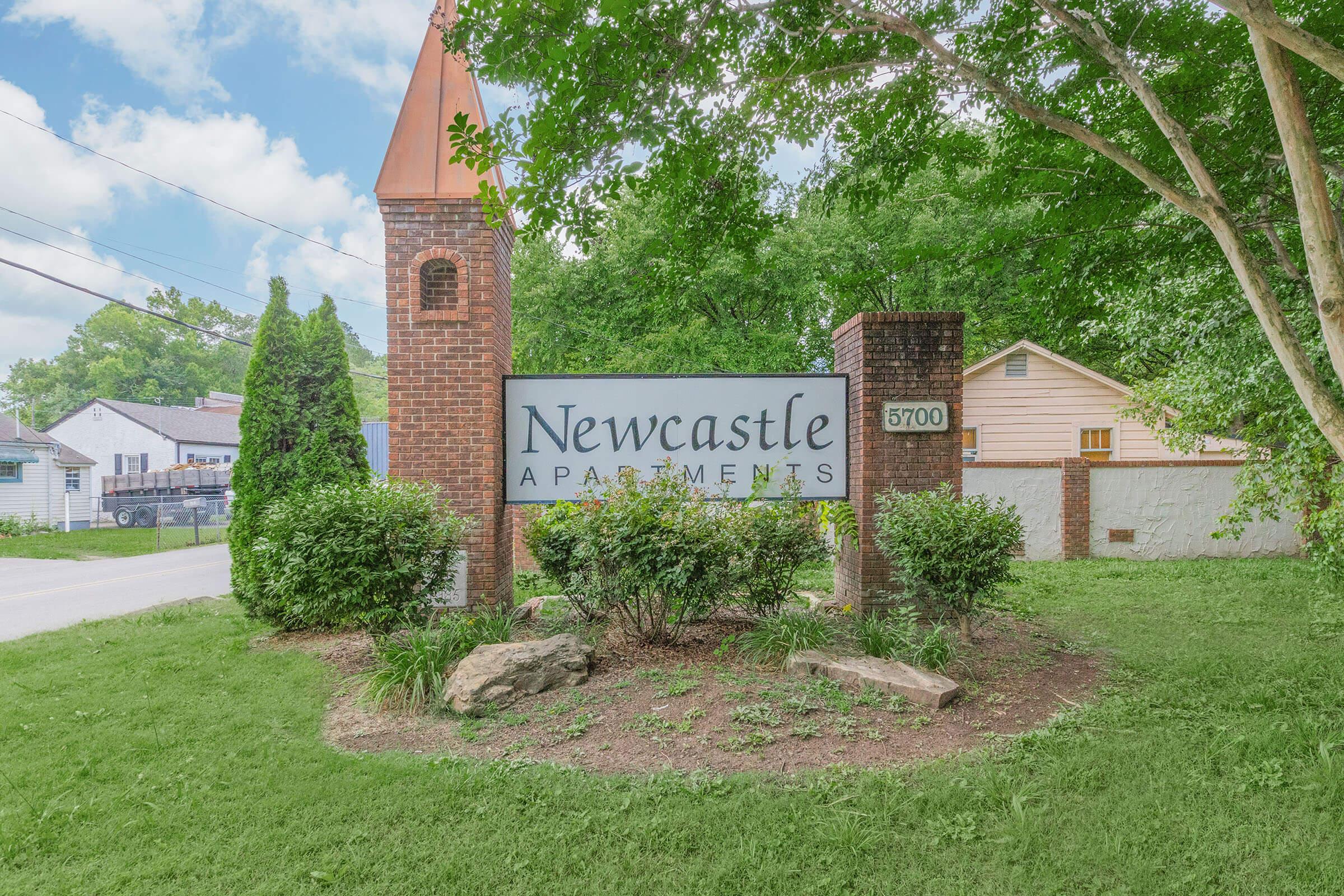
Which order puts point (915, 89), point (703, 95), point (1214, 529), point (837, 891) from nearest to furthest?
1. point (837, 891)
2. point (703, 95)
3. point (915, 89)
4. point (1214, 529)

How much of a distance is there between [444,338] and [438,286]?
0.49m

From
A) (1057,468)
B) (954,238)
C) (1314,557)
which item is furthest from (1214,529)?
(954,238)

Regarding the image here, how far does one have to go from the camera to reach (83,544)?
51.9 feet

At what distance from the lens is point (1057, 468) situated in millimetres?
10586

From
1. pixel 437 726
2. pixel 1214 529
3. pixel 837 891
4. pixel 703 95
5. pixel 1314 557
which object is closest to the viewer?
pixel 837 891

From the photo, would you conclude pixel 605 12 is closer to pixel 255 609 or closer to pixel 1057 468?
pixel 255 609

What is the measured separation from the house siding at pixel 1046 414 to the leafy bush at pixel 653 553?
10.2m

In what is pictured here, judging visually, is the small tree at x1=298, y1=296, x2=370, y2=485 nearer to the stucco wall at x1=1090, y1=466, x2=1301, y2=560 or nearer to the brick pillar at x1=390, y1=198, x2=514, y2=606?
the brick pillar at x1=390, y1=198, x2=514, y2=606

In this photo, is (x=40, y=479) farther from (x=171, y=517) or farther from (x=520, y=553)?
(x=520, y=553)

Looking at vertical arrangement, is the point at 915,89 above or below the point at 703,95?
above

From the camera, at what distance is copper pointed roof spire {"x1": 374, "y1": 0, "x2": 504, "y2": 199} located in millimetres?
5809

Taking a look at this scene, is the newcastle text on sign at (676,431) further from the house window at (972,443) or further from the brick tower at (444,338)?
the house window at (972,443)

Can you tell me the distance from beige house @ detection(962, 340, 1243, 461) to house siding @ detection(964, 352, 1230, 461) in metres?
0.01

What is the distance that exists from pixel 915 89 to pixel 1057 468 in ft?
24.4
